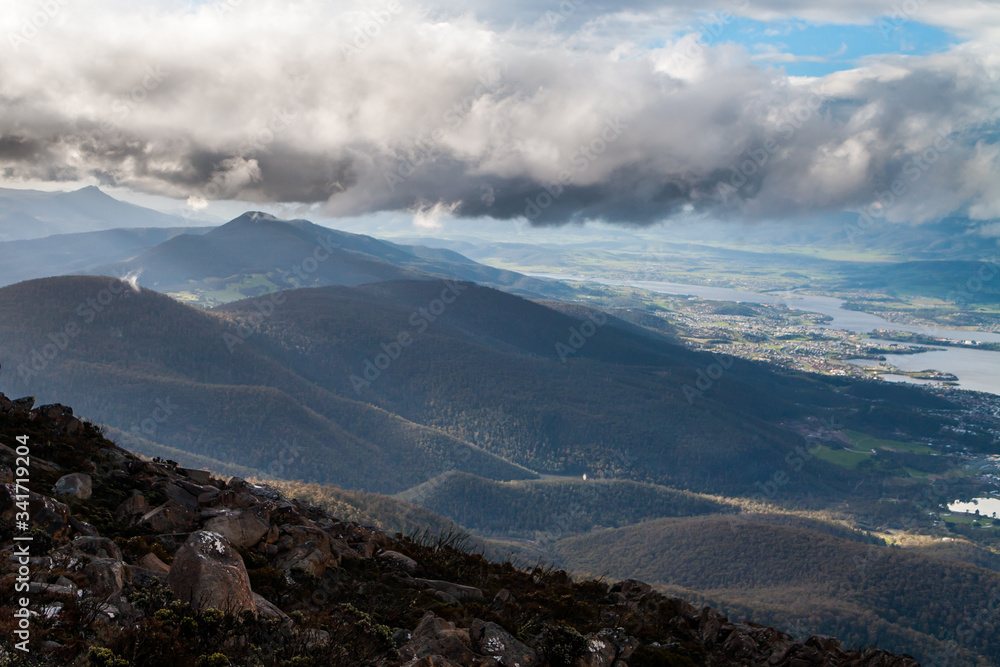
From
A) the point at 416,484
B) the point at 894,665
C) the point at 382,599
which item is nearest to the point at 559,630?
the point at 382,599

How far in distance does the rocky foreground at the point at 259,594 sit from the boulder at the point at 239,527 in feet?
0.13

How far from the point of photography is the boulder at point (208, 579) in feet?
37.6

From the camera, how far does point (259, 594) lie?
14.5 m

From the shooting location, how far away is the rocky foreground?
32.6 feet

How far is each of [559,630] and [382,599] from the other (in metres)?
5.40

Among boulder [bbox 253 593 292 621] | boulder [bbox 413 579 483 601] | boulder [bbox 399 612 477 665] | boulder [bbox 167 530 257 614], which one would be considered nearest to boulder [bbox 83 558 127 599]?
boulder [bbox 167 530 257 614]

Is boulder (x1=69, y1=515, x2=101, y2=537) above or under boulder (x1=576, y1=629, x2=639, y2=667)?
above

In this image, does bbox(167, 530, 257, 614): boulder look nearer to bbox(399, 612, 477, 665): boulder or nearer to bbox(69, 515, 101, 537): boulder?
bbox(69, 515, 101, 537): boulder

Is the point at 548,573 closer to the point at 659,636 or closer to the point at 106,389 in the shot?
the point at 659,636

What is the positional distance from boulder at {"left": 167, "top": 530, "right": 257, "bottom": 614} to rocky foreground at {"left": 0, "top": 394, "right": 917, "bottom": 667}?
0.09ft

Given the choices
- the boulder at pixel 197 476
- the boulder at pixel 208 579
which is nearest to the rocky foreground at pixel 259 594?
the boulder at pixel 208 579

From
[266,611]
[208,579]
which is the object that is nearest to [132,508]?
[208,579]

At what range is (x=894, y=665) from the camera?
19000 mm

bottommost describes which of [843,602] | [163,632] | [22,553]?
[843,602]
